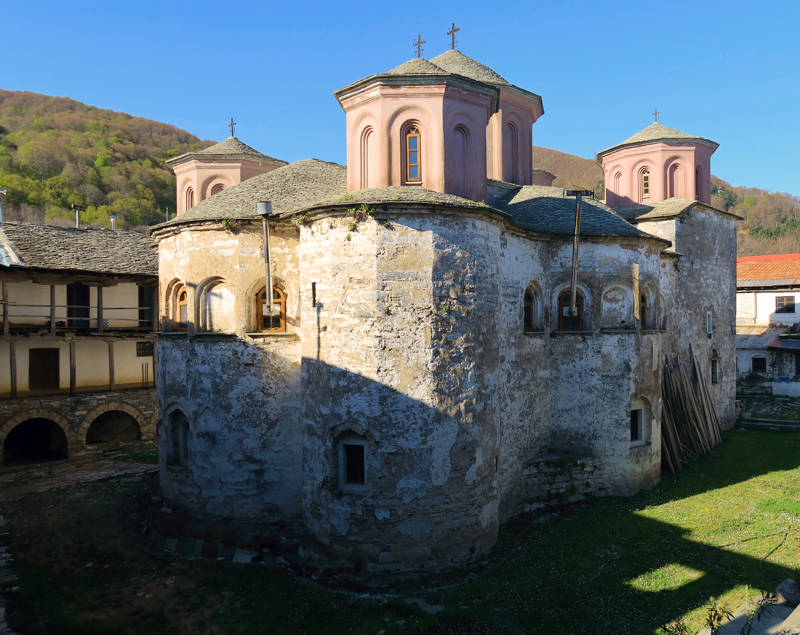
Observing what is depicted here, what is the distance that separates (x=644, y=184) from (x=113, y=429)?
22.8 m

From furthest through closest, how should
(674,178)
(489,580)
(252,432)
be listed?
1. (674,178)
2. (252,432)
3. (489,580)

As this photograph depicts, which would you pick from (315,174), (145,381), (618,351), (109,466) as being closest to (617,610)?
(618,351)

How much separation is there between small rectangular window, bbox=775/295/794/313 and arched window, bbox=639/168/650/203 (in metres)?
15.1

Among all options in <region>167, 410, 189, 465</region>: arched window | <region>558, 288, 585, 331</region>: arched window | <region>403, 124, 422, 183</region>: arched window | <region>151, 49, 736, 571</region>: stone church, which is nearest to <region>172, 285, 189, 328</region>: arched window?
<region>151, 49, 736, 571</region>: stone church

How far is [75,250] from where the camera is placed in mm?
21828

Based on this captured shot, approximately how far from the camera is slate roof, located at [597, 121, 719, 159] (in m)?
20.9

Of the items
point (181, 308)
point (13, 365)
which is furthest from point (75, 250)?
point (181, 308)

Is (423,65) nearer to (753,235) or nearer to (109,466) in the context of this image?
(109,466)

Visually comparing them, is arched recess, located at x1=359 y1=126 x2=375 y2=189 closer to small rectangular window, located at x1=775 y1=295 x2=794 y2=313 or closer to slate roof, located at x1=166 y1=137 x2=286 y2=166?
slate roof, located at x1=166 y1=137 x2=286 y2=166

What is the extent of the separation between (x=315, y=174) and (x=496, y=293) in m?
6.33

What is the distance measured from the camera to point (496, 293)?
37.4ft

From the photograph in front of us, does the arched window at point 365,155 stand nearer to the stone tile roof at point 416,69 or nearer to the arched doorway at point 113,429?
the stone tile roof at point 416,69

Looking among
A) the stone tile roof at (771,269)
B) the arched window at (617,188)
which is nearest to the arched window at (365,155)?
the arched window at (617,188)

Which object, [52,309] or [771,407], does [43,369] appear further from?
[771,407]
